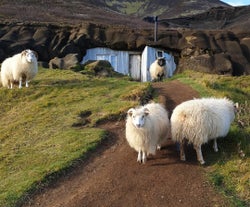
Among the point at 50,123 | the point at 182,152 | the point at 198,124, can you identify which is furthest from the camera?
the point at 50,123

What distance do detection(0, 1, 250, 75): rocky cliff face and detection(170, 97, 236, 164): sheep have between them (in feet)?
63.1

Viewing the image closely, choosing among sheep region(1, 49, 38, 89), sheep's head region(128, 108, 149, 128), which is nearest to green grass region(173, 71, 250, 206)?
sheep's head region(128, 108, 149, 128)

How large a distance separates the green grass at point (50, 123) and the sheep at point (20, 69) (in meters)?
0.54

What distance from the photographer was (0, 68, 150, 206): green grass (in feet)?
34.1

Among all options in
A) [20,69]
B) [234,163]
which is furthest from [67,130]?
[20,69]

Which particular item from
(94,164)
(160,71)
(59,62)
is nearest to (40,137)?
(94,164)

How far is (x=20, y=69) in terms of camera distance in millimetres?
17641

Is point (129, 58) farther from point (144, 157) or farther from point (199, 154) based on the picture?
point (199, 154)

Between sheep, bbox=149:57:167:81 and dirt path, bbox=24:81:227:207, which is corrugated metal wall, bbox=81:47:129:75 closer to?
sheep, bbox=149:57:167:81

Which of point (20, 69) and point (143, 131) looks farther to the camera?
point (20, 69)

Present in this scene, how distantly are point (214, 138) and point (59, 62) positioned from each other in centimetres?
1807

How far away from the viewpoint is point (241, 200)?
8.53 metres

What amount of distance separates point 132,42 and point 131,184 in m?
23.5

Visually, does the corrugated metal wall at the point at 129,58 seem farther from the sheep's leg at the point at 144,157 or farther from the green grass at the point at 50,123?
the sheep's leg at the point at 144,157
